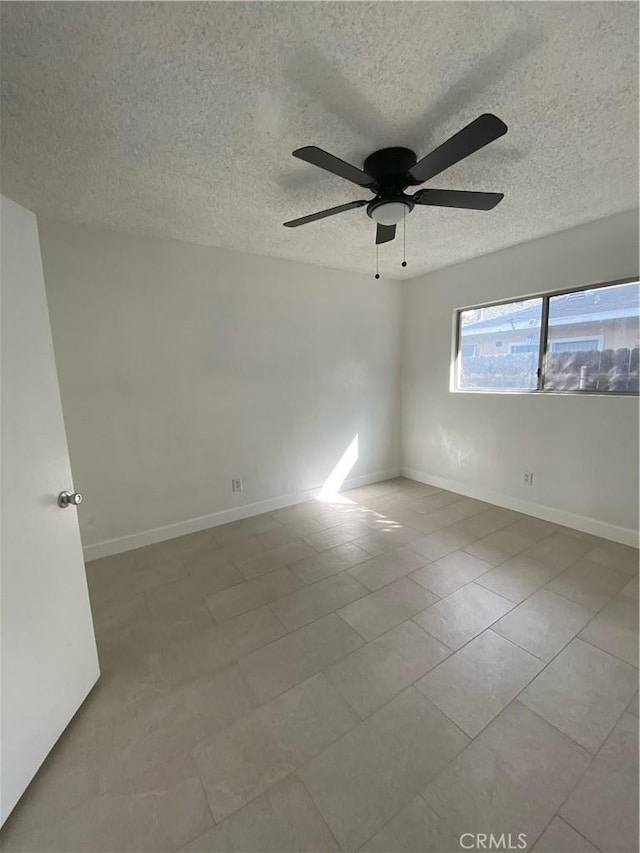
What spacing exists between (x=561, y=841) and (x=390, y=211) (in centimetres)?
256

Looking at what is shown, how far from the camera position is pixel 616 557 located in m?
2.52

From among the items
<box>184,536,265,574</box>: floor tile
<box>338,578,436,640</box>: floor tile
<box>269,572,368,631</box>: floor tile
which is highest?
<box>184,536,265,574</box>: floor tile

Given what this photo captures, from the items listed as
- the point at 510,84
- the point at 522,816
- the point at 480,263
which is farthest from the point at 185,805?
the point at 480,263

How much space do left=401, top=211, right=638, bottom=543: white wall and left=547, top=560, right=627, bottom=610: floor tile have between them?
0.58 m

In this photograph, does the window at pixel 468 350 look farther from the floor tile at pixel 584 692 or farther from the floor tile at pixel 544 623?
the floor tile at pixel 584 692

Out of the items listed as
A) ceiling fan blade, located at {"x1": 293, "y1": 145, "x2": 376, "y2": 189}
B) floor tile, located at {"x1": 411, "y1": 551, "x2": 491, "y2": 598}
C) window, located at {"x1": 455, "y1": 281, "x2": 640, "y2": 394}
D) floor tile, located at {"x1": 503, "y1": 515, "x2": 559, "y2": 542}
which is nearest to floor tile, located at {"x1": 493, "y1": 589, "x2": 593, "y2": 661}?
floor tile, located at {"x1": 411, "y1": 551, "x2": 491, "y2": 598}

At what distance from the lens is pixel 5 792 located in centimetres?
107

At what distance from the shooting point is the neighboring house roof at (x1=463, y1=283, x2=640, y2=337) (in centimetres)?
262

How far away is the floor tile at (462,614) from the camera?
1.83 meters

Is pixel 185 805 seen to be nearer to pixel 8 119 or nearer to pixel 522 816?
pixel 522 816

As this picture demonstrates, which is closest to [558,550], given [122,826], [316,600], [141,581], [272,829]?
[316,600]

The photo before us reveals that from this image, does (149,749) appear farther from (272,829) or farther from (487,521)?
(487,521)

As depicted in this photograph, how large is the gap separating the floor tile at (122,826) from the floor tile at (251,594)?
85 cm

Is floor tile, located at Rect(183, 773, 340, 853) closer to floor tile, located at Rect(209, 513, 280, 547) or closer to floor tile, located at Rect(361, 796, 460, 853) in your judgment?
floor tile, located at Rect(361, 796, 460, 853)
